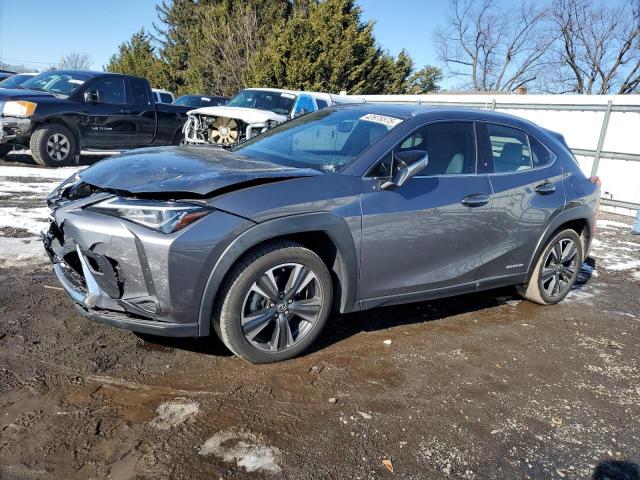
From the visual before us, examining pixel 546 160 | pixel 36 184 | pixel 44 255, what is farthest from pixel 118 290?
pixel 36 184

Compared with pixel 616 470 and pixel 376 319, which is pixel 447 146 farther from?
A: pixel 616 470

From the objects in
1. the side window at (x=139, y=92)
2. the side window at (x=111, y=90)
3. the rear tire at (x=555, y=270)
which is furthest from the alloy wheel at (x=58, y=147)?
the rear tire at (x=555, y=270)

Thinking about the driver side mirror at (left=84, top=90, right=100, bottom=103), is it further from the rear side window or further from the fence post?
the fence post

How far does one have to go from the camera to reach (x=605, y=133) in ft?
37.0

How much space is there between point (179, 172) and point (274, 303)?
3.13 feet

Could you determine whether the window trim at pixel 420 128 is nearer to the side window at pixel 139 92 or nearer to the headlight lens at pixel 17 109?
the headlight lens at pixel 17 109

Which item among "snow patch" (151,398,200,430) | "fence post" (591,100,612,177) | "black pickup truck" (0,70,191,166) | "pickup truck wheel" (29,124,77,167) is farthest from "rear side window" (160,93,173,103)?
"snow patch" (151,398,200,430)

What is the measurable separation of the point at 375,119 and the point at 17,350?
2.80 meters

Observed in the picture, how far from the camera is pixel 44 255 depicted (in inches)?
191

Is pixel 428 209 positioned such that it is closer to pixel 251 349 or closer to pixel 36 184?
pixel 251 349

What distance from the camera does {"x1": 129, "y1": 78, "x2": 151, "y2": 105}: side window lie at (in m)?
11.2

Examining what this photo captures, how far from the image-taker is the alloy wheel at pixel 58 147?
981cm

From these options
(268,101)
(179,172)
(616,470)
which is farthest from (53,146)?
(616,470)

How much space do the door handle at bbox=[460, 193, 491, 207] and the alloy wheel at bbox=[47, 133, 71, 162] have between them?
27.9ft
